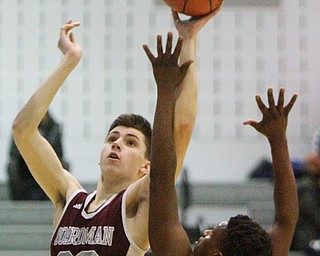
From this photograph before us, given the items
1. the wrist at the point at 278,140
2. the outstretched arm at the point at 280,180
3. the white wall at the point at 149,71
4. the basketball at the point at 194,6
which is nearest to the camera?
the outstretched arm at the point at 280,180

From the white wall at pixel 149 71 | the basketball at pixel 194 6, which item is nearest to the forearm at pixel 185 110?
the basketball at pixel 194 6

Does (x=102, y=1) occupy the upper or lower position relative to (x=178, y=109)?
upper

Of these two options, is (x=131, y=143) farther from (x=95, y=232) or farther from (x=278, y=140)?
(x=278, y=140)

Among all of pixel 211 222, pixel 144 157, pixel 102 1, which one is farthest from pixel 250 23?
pixel 144 157

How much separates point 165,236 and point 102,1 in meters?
4.74

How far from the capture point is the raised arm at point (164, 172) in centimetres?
267

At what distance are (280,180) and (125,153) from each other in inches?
23.7

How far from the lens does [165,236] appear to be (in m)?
2.67

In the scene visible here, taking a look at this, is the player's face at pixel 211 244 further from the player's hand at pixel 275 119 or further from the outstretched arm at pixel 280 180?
the player's hand at pixel 275 119

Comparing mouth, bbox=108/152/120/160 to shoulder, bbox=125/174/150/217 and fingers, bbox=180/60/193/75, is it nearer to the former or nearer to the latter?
shoulder, bbox=125/174/150/217

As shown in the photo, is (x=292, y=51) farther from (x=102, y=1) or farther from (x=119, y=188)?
(x=119, y=188)

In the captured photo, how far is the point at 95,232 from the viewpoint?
3.13 metres

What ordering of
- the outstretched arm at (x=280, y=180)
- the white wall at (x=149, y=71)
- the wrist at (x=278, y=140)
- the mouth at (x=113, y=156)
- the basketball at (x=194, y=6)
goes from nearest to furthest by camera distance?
the outstretched arm at (x=280, y=180), the wrist at (x=278, y=140), the basketball at (x=194, y=6), the mouth at (x=113, y=156), the white wall at (x=149, y=71)

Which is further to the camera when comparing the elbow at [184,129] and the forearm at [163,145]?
the elbow at [184,129]
